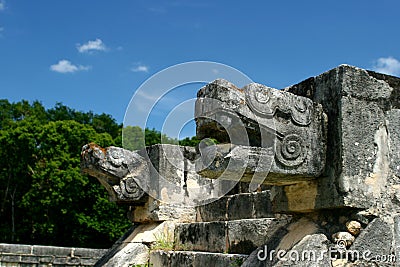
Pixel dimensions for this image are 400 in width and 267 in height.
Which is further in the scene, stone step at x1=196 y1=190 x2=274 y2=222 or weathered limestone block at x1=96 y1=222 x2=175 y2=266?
weathered limestone block at x1=96 y1=222 x2=175 y2=266

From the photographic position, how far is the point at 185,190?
284 inches

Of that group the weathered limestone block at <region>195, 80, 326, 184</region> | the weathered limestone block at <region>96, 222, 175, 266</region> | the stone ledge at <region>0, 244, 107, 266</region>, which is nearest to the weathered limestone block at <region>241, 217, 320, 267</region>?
the weathered limestone block at <region>195, 80, 326, 184</region>

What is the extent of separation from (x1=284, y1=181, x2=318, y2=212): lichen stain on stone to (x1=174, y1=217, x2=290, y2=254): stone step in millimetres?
278

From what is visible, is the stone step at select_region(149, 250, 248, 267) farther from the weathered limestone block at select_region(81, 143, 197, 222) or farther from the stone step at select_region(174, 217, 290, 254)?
the weathered limestone block at select_region(81, 143, 197, 222)

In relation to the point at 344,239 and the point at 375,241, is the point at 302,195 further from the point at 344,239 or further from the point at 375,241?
the point at 375,241

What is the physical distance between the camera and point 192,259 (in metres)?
5.54

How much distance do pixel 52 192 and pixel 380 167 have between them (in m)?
23.7

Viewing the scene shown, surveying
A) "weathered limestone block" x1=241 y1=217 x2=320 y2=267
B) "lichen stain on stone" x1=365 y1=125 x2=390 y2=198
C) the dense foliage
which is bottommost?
"weathered limestone block" x1=241 y1=217 x2=320 y2=267

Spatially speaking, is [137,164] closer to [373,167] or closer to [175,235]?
[175,235]

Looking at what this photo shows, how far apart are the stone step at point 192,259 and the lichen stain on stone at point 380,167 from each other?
1375mm

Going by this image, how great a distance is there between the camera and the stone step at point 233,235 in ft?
16.0

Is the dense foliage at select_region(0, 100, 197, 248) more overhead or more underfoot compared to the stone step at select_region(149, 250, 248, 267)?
more overhead

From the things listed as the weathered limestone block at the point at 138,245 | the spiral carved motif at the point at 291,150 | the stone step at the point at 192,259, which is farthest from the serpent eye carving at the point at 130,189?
the spiral carved motif at the point at 291,150

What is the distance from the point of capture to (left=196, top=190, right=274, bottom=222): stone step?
5.38 metres
